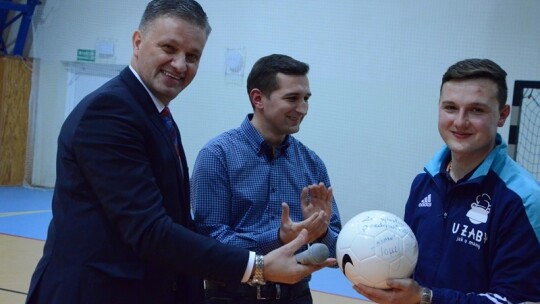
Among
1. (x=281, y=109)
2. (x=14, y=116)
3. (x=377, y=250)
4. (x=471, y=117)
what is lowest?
(x=14, y=116)

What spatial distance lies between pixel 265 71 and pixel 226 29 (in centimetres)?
753

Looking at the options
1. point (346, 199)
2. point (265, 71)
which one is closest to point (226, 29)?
point (346, 199)

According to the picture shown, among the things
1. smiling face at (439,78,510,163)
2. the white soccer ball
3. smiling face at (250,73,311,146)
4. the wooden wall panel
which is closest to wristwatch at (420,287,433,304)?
the white soccer ball

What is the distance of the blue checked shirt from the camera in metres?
3.04

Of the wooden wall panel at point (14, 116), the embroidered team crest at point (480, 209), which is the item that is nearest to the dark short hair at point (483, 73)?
the embroidered team crest at point (480, 209)

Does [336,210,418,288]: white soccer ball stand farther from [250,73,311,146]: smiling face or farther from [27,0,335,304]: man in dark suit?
[250,73,311,146]: smiling face

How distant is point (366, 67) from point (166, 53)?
751 centimetres

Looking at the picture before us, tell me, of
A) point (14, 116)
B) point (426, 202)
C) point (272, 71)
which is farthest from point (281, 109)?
point (14, 116)

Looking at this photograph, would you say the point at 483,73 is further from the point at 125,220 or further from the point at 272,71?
the point at 125,220

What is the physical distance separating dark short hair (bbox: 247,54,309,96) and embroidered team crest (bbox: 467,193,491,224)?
134 centimetres

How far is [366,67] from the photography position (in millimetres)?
9641

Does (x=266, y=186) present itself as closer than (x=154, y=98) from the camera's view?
No

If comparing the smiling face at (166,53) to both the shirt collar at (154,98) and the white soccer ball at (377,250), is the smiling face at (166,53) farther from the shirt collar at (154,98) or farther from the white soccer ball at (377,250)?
the white soccer ball at (377,250)

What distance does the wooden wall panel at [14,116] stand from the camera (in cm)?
1259
